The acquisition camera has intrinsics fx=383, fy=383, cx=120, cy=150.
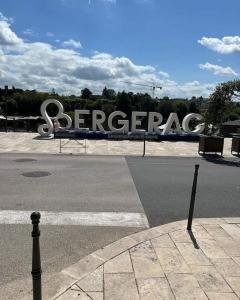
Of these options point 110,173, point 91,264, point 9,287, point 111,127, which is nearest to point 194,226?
point 91,264

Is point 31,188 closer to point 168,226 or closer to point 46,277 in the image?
point 168,226

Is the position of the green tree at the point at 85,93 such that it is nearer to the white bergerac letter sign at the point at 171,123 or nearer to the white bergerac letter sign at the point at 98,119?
the white bergerac letter sign at the point at 98,119

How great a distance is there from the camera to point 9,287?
502cm

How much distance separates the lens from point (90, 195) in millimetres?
10438

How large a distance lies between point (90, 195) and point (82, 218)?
220 centimetres

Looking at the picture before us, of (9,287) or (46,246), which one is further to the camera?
(46,246)

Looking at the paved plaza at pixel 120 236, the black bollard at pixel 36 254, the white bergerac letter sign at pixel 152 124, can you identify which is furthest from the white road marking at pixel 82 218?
the white bergerac letter sign at pixel 152 124

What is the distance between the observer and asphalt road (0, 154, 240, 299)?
20.5 ft

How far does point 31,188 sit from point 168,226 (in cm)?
503

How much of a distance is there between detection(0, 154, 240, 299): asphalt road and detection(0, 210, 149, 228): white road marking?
0.70 ft

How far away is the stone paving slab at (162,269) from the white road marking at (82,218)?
955mm

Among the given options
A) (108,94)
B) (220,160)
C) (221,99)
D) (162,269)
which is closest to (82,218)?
(162,269)

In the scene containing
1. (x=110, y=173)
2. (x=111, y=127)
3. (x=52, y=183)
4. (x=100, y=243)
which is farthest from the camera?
(x=111, y=127)

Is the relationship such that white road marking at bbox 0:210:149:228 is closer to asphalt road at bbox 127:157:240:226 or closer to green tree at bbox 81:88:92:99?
asphalt road at bbox 127:157:240:226
